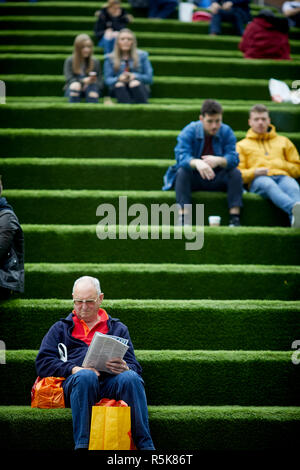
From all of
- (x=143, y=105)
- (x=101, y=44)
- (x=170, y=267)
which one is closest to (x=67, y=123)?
(x=143, y=105)

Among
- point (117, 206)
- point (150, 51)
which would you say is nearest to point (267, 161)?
point (117, 206)

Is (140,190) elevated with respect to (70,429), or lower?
elevated

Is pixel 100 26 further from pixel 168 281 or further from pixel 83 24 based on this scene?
pixel 168 281

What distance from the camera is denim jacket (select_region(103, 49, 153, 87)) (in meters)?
5.73

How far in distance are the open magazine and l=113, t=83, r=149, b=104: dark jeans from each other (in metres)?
3.33

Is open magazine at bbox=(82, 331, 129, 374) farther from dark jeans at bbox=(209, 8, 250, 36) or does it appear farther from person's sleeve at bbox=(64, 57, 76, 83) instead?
dark jeans at bbox=(209, 8, 250, 36)

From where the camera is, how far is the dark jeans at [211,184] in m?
4.34

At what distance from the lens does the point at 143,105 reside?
5.43 m

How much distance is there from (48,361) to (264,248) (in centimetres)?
185

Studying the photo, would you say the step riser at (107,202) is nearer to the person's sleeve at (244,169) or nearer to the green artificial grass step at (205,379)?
the person's sleeve at (244,169)

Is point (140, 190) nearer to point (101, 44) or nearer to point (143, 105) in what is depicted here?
point (143, 105)

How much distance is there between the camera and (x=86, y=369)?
2.81m

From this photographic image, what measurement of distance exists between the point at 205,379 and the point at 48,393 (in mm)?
858
